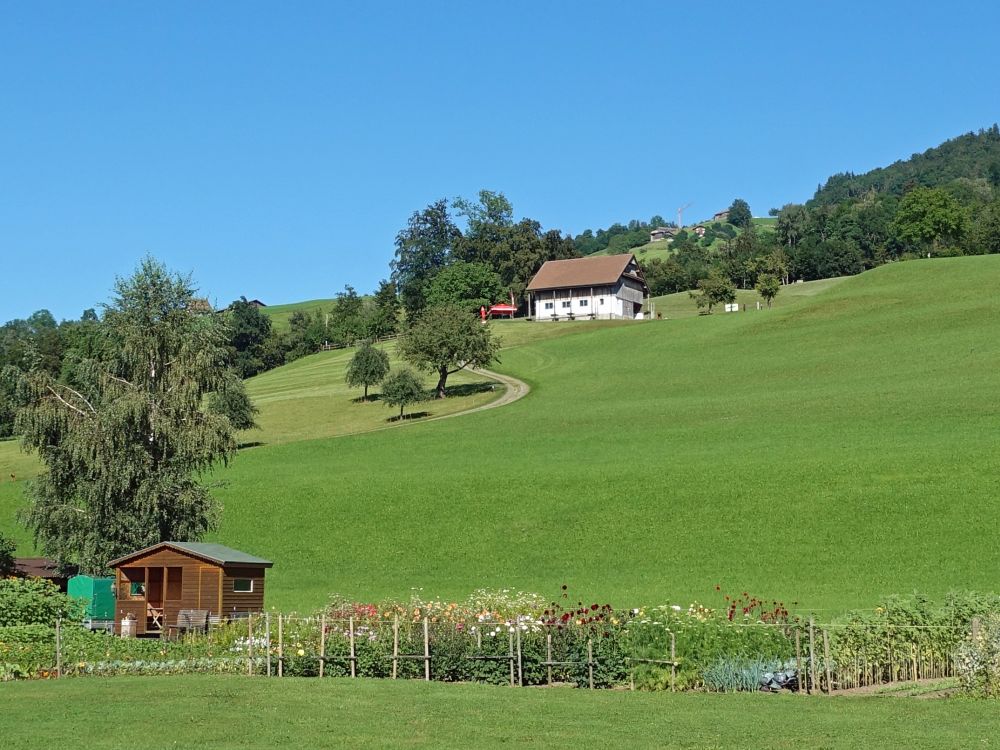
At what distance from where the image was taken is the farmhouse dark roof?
174 metres

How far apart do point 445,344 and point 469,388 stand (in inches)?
241

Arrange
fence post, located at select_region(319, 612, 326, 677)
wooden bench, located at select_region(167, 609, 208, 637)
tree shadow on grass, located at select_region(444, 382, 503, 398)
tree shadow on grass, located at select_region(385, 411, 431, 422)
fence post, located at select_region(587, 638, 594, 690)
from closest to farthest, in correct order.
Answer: fence post, located at select_region(587, 638, 594, 690), fence post, located at select_region(319, 612, 326, 677), wooden bench, located at select_region(167, 609, 208, 637), tree shadow on grass, located at select_region(385, 411, 431, 422), tree shadow on grass, located at select_region(444, 382, 503, 398)

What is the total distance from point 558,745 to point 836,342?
100385 mm

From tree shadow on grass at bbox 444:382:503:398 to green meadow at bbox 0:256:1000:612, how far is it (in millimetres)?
3481

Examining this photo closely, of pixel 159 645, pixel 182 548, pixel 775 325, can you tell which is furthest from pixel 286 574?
pixel 775 325

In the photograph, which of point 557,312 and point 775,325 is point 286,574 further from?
point 557,312

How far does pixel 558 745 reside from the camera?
66.5 ft

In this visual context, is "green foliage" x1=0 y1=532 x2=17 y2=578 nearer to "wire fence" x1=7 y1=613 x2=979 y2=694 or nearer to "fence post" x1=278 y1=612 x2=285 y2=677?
"wire fence" x1=7 y1=613 x2=979 y2=694

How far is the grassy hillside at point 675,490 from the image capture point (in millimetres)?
49781

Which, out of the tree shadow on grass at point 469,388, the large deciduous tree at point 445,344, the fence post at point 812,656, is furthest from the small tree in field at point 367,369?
the fence post at point 812,656

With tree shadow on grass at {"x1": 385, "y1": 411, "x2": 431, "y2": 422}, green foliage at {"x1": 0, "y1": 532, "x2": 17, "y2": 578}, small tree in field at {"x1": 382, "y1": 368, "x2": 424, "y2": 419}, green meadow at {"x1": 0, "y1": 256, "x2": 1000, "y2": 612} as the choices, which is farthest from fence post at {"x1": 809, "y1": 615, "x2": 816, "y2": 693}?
small tree in field at {"x1": 382, "y1": 368, "x2": 424, "y2": 419}

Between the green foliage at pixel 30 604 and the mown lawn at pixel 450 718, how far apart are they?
33.1 feet

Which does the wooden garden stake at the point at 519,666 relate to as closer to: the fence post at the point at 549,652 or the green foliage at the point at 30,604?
the fence post at the point at 549,652

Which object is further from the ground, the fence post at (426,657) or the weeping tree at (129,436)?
the weeping tree at (129,436)
